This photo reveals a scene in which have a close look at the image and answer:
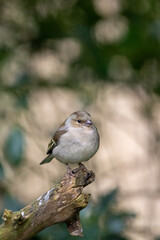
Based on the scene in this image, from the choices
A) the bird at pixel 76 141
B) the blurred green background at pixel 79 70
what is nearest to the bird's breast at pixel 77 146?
the bird at pixel 76 141

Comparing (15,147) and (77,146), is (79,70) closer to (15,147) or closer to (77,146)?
(15,147)

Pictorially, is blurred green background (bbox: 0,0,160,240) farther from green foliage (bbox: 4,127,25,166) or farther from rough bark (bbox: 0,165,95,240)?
rough bark (bbox: 0,165,95,240)

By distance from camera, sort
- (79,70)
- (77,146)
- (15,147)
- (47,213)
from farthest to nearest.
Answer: (79,70) < (15,147) < (77,146) < (47,213)

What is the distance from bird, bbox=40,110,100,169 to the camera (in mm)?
3984

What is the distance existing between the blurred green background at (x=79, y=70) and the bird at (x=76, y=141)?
0.78 metres

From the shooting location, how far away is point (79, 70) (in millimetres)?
5859

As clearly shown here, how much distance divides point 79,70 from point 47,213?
9.42 ft

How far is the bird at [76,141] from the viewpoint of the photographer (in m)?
3.98

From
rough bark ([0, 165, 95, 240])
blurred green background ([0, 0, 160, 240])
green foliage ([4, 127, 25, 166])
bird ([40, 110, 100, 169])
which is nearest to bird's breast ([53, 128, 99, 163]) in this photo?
bird ([40, 110, 100, 169])

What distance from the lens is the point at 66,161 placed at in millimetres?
4074

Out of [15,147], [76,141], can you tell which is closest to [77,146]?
[76,141]

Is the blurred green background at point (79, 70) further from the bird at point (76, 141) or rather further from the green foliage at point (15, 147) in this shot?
the bird at point (76, 141)

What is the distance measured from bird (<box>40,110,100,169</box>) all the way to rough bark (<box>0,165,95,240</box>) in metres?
0.69

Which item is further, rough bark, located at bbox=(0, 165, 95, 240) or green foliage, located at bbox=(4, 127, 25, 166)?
green foliage, located at bbox=(4, 127, 25, 166)
